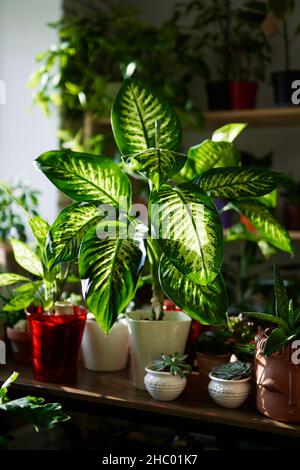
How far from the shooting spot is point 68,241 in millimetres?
1365

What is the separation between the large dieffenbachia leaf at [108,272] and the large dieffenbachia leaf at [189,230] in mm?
81

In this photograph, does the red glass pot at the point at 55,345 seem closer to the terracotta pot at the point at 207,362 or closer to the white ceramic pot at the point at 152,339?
the white ceramic pot at the point at 152,339

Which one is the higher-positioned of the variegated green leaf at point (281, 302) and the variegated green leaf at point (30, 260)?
the variegated green leaf at point (30, 260)

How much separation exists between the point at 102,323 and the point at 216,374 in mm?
282

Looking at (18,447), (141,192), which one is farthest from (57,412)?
(141,192)

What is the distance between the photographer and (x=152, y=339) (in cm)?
147

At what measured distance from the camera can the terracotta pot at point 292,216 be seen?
8.31ft

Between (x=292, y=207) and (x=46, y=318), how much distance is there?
1340 mm

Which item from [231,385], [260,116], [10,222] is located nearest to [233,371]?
[231,385]

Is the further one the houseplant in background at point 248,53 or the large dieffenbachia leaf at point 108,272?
the houseplant in background at point 248,53

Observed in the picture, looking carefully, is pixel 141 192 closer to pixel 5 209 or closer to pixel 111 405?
pixel 5 209

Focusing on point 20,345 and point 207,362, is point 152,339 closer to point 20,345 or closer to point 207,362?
point 207,362

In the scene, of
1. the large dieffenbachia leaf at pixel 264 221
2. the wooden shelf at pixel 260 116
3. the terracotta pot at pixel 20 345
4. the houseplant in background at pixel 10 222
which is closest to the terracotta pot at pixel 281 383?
the large dieffenbachia leaf at pixel 264 221

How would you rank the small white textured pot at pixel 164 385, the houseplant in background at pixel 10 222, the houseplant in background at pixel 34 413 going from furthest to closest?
the houseplant in background at pixel 10 222, the small white textured pot at pixel 164 385, the houseplant in background at pixel 34 413
